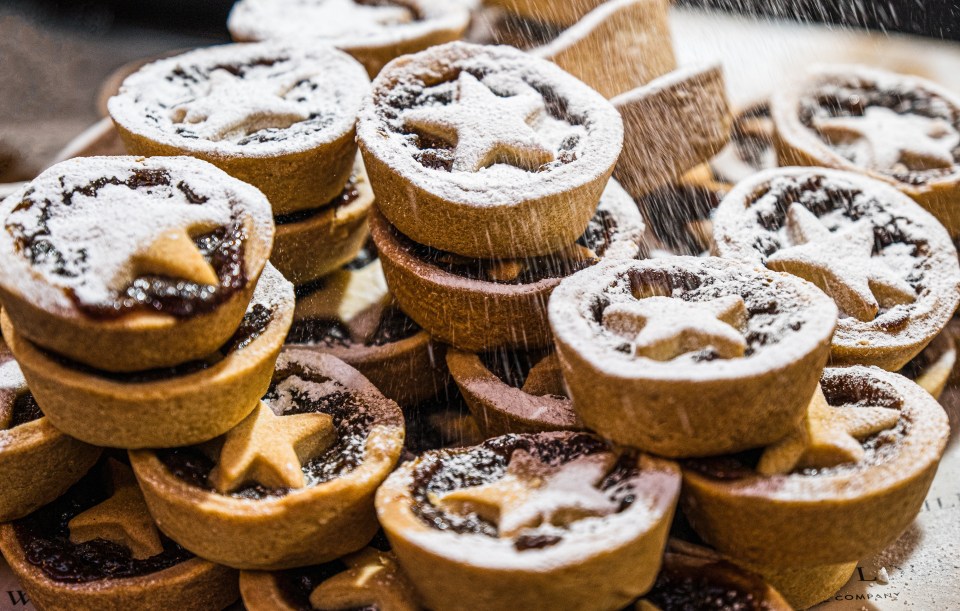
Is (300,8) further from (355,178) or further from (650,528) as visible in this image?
(650,528)

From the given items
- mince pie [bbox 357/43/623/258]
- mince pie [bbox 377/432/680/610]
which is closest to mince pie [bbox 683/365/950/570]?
mince pie [bbox 377/432/680/610]

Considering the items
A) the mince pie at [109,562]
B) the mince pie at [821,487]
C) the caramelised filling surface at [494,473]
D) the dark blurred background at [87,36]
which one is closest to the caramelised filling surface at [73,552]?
the mince pie at [109,562]

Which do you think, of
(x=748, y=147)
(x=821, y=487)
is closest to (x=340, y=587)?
(x=821, y=487)

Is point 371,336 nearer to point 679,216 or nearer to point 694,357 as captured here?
point 694,357

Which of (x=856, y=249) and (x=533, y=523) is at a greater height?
(x=533, y=523)

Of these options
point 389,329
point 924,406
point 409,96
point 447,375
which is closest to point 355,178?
point 409,96

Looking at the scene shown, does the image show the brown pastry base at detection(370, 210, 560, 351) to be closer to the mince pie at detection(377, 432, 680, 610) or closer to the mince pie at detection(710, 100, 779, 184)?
the mince pie at detection(377, 432, 680, 610)

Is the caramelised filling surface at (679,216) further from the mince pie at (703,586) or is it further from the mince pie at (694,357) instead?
the mince pie at (703,586)
